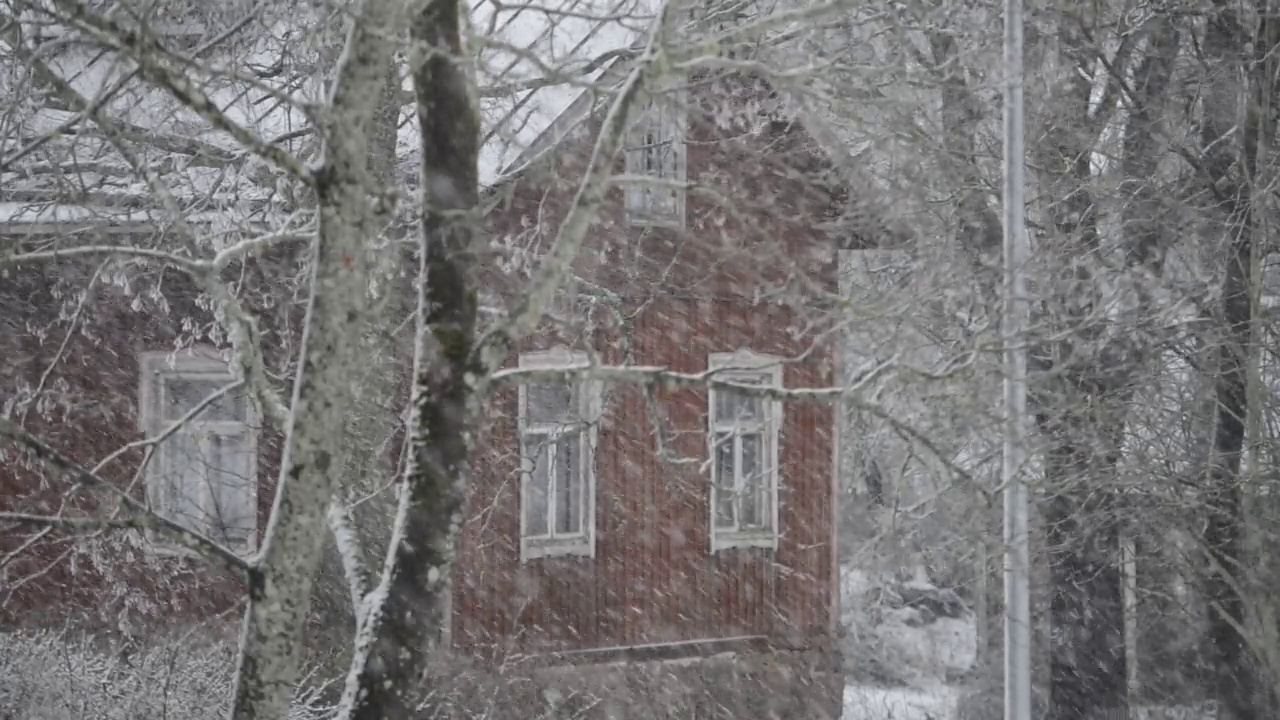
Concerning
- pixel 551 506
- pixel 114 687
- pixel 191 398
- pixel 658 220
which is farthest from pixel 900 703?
pixel 114 687

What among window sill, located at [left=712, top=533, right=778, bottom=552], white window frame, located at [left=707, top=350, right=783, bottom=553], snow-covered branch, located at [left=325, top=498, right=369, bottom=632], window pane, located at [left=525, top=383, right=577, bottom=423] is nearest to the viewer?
snow-covered branch, located at [left=325, top=498, right=369, bottom=632]

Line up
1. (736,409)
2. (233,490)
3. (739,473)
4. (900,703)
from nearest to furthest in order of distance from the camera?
(233,490) → (739,473) → (736,409) → (900,703)

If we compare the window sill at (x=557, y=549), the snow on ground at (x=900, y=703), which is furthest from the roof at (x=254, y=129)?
the snow on ground at (x=900, y=703)

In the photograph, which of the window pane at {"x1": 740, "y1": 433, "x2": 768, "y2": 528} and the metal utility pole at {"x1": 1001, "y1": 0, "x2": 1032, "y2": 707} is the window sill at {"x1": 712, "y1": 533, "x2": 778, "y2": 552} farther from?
Result: the metal utility pole at {"x1": 1001, "y1": 0, "x2": 1032, "y2": 707}

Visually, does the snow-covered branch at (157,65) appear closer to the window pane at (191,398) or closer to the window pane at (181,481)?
the window pane at (181,481)

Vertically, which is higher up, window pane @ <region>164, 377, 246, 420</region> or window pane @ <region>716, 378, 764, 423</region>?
window pane @ <region>164, 377, 246, 420</region>

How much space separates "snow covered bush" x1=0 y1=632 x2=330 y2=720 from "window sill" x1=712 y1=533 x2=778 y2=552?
228 inches

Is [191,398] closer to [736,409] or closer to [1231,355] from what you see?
[736,409]

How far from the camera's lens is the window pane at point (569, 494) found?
560 inches

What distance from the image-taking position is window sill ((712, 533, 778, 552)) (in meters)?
14.7

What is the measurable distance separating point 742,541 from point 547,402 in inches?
101

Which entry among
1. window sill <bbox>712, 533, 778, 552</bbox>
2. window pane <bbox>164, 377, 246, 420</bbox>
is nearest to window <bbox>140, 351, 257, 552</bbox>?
window pane <bbox>164, 377, 246, 420</bbox>

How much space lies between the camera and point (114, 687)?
8.98 m

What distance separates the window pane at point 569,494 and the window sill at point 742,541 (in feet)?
4.86
